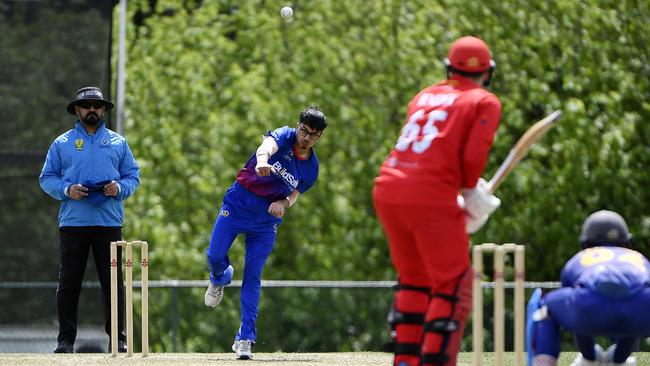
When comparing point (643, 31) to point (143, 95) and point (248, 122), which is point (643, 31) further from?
point (143, 95)

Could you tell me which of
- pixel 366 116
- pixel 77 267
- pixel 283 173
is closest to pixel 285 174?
pixel 283 173

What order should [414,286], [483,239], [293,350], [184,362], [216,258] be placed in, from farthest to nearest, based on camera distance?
1. [483,239]
2. [293,350]
3. [216,258]
4. [184,362]
5. [414,286]

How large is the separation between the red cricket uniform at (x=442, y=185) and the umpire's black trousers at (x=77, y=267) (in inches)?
122

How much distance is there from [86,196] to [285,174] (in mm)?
1258

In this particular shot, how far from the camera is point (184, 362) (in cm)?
821

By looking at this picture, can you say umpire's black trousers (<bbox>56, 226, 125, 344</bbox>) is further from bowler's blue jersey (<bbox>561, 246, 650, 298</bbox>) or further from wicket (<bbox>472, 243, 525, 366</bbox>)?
bowler's blue jersey (<bbox>561, 246, 650, 298</bbox>)

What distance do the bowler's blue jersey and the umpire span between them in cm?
335

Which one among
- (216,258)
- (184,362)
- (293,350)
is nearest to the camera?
(184,362)

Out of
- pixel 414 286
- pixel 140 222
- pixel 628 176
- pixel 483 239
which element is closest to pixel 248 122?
pixel 140 222

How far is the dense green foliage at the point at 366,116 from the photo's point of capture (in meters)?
14.5

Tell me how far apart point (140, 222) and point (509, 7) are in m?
4.47

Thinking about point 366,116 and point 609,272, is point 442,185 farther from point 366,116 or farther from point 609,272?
point 366,116

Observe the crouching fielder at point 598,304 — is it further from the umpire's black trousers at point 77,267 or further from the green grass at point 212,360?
the umpire's black trousers at point 77,267

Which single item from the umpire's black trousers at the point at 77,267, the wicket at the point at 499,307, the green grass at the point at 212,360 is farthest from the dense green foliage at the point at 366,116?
the wicket at the point at 499,307
